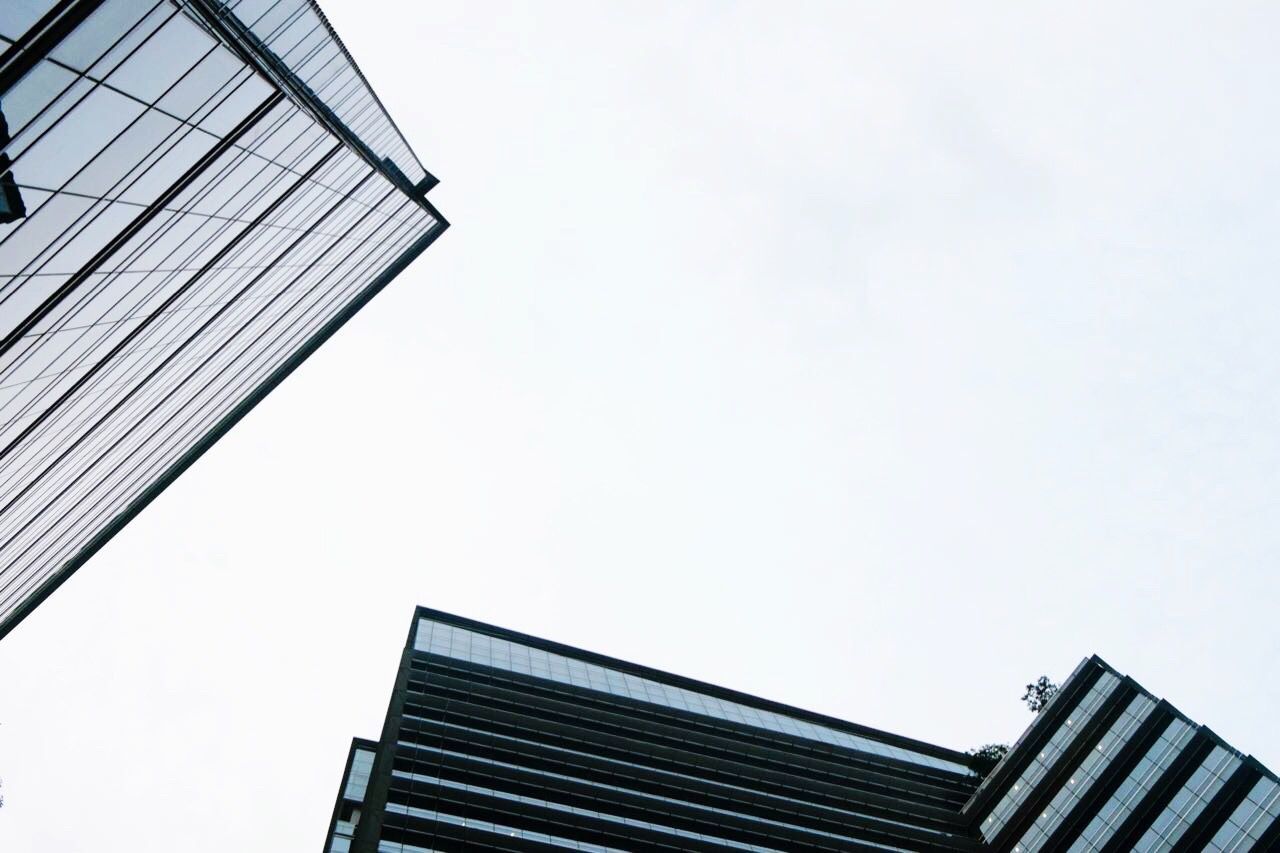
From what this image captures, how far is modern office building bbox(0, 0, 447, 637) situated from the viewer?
40.5ft

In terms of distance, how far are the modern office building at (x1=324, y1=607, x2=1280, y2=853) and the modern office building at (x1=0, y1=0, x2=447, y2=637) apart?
25541 millimetres

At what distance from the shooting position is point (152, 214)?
A: 17594 mm

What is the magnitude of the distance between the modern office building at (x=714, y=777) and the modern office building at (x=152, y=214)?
25.5m

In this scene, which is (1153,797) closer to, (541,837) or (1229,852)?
(1229,852)

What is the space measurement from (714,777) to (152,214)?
64.6 metres

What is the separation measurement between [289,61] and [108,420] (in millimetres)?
15654

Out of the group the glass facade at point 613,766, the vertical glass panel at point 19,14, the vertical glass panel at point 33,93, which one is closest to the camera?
the vertical glass panel at point 19,14

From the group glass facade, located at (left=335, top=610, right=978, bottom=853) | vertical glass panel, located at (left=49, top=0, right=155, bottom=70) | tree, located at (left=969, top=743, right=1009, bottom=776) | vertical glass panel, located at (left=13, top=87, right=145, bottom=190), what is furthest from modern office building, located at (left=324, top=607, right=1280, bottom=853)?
vertical glass panel, located at (left=49, top=0, right=155, bottom=70)

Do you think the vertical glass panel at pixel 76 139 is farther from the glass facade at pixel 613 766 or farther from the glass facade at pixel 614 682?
the glass facade at pixel 614 682

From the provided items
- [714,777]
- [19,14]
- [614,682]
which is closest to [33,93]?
[19,14]

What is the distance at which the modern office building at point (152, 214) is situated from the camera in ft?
40.5

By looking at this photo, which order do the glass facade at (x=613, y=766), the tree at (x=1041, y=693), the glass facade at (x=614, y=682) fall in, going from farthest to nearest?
the tree at (x=1041, y=693) < the glass facade at (x=614, y=682) < the glass facade at (x=613, y=766)

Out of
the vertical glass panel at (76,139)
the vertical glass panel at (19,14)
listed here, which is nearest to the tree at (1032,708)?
the vertical glass panel at (76,139)

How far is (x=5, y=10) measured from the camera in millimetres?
9789
